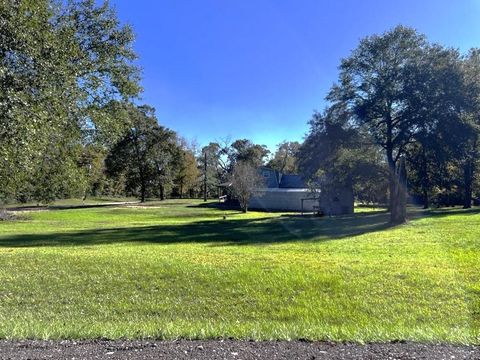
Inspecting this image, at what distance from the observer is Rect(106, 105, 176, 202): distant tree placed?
222 ft

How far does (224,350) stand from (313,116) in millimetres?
28485

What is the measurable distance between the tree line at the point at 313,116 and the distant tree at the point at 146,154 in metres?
23.0

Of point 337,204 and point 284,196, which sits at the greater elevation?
point 284,196

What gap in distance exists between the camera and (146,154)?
6869cm

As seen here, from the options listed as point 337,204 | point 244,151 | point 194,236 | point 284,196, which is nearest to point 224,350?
point 194,236

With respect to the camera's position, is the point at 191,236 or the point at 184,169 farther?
the point at 184,169

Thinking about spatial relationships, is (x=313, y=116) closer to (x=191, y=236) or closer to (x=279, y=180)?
(x=191, y=236)

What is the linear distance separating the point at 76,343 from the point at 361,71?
26.6m

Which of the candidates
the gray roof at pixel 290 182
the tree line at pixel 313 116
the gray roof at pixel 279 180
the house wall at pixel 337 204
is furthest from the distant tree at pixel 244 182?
the gray roof at pixel 290 182

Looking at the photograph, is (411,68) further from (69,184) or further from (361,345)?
(361,345)

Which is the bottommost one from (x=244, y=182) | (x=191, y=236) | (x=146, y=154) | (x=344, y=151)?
(x=191, y=236)

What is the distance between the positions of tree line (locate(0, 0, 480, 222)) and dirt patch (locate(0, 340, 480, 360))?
15.7ft

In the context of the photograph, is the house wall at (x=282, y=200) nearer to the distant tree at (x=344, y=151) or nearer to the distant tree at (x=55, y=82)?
the distant tree at (x=344, y=151)

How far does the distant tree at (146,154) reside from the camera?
222 feet
